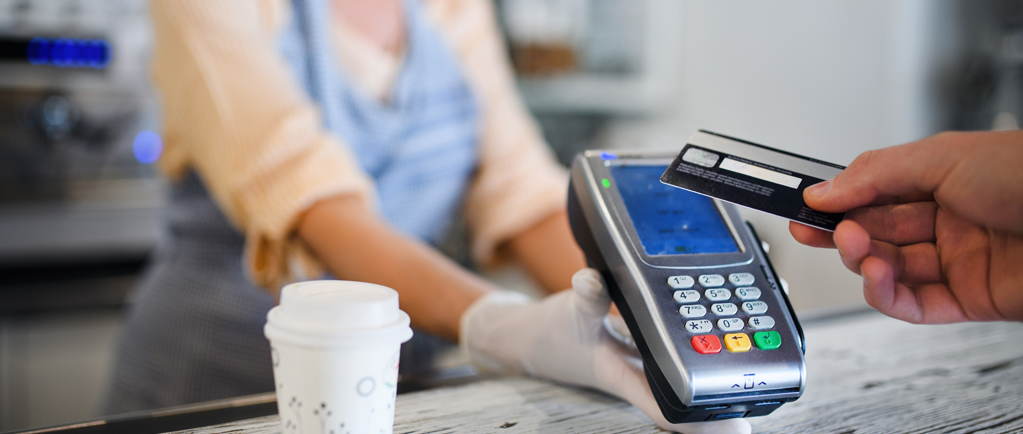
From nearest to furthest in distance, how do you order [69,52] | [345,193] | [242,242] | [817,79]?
[345,193] < [242,242] < [69,52] < [817,79]

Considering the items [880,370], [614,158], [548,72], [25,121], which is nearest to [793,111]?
[548,72]

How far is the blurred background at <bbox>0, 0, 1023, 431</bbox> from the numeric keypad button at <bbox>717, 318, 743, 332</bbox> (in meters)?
0.80

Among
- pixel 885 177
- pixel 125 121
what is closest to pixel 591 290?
pixel 885 177

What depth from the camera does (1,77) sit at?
1253 millimetres

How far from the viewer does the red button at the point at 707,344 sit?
1.00 feet

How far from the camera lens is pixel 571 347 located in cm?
40

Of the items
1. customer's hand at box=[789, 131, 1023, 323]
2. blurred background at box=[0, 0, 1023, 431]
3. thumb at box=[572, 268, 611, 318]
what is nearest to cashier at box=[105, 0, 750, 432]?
thumb at box=[572, 268, 611, 318]

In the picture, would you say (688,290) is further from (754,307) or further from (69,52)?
(69,52)

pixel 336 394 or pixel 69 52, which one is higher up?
pixel 69 52

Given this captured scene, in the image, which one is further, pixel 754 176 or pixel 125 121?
pixel 125 121

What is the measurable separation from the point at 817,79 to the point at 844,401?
1.34m

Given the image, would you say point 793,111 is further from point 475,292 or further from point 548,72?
point 475,292

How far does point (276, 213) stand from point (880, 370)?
51 centimetres

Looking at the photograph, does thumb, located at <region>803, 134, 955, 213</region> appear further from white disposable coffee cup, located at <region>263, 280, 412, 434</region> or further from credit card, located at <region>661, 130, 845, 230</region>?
white disposable coffee cup, located at <region>263, 280, 412, 434</region>
